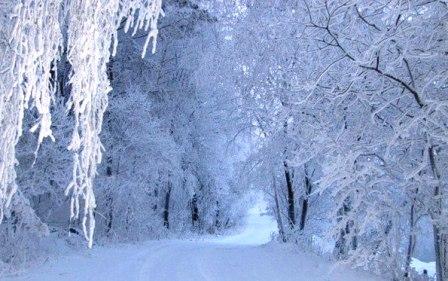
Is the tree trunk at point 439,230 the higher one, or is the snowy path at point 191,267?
the tree trunk at point 439,230

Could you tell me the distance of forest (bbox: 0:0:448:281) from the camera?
356cm

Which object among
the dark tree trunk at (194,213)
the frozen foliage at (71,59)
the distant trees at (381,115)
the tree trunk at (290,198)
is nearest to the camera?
the frozen foliage at (71,59)

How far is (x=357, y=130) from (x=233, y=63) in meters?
7.36

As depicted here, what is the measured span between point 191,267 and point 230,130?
7.22 meters

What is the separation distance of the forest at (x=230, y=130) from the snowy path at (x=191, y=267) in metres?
0.08

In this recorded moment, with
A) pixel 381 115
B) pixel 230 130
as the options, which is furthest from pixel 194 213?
pixel 381 115

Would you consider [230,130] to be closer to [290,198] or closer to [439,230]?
[290,198]

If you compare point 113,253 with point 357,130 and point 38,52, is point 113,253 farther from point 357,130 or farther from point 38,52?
point 38,52

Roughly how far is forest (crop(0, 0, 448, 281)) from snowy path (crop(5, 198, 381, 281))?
85 mm

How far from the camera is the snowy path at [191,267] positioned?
9.80 meters

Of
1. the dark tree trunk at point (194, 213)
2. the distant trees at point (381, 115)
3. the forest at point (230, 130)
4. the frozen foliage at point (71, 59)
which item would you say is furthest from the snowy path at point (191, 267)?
the dark tree trunk at point (194, 213)

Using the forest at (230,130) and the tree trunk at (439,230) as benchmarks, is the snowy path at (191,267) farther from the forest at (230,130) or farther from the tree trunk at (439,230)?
the tree trunk at (439,230)

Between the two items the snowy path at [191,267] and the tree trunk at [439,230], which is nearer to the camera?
the tree trunk at [439,230]

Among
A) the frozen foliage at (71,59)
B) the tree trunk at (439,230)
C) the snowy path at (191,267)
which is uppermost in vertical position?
the frozen foliage at (71,59)
